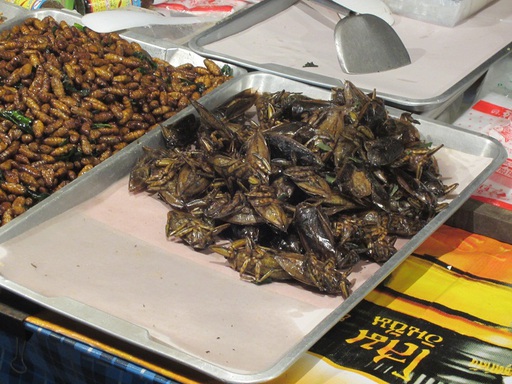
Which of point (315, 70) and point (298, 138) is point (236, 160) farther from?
point (315, 70)

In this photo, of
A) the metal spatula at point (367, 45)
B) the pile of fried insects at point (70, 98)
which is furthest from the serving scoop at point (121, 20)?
the metal spatula at point (367, 45)

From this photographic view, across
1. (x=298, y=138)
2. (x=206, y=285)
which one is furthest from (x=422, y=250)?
(x=206, y=285)

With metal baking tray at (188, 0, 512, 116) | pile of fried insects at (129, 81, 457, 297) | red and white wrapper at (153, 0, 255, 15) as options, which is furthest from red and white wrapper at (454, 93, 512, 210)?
red and white wrapper at (153, 0, 255, 15)

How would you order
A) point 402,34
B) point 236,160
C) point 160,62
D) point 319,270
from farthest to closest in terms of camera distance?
point 402,34, point 160,62, point 236,160, point 319,270

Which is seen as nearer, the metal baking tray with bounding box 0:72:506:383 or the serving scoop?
the metal baking tray with bounding box 0:72:506:383

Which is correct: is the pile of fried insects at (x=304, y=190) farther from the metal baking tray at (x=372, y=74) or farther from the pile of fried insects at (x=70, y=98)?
the metal baking tray at (x=372, y=74)

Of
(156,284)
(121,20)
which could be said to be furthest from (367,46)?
(156,284)

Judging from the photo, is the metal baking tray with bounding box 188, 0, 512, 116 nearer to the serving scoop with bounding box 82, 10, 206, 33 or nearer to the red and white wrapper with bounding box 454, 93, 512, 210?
the red and white wrapper with bounding box 454, 93, 512, 210

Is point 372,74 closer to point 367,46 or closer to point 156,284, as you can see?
point 367,46
